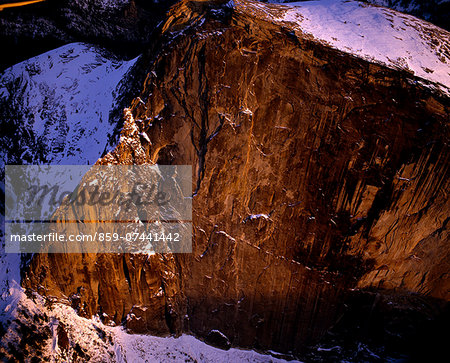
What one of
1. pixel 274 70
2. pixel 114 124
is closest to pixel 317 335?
pixel 274 70

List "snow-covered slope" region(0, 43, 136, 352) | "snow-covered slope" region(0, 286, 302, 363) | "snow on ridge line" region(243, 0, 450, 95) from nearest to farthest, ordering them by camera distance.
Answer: "snow on ridge line" region(243, 0, 450, 95) < "snow-covered slope" region(0, 286, 302, 363) < "snow-covered slope" region(0, 43, 136, 352)

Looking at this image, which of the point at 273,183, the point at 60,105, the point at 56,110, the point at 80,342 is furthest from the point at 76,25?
the point at 80,342

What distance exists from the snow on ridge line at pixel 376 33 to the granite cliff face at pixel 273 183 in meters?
0.22

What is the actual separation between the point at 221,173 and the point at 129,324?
4416 millimetres

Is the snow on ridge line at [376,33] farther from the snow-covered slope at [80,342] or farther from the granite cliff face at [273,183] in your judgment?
the snow-covered slope at [80,342]

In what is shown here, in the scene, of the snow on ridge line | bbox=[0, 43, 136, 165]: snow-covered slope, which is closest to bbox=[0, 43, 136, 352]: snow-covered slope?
bbox=[0, 43, 136, 165]: snow-covered slope

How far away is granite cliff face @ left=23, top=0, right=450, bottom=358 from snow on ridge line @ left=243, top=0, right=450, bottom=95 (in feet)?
0.72

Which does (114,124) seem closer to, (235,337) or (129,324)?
(129,324)

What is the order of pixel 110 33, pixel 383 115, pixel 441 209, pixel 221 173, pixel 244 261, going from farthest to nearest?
pixel 110 33 < pixel 244 261 < pixel 221 173 < pixel 441 209 < pixel 383 115

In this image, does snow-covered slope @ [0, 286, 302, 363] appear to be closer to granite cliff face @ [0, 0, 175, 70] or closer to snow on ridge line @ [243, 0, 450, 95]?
granite cliff face @ [0, 0, 175, 70]

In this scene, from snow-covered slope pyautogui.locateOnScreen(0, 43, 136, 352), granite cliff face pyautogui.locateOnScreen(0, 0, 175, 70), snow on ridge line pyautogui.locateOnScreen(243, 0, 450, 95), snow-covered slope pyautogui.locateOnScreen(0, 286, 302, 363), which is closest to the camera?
snow on ridge line pyautogui.locateOnScreen(243, 0, 450, 95)

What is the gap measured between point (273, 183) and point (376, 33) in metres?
3.41

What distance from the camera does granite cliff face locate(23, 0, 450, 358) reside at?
4164mm

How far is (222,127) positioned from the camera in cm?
459
